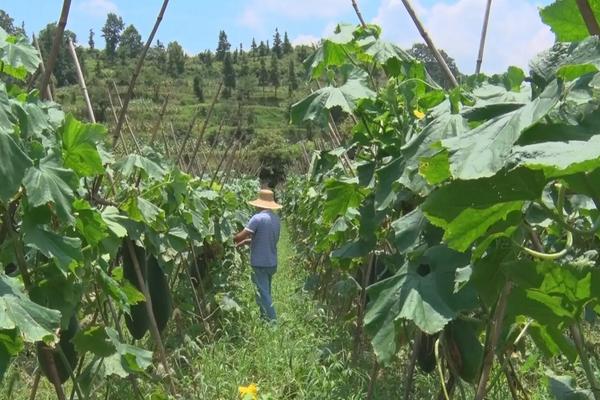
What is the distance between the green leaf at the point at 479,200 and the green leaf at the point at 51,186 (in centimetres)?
107

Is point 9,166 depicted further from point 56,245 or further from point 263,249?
point 263,249

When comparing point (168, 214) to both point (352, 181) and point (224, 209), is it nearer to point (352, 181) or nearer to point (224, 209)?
point (352, 181)

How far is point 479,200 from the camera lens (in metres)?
0.88

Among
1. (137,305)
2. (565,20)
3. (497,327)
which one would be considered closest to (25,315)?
(497,327)

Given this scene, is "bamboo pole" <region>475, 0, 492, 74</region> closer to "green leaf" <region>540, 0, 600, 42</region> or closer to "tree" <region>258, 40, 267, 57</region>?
"green leaf" <region>540, 0, 600, 42</region>

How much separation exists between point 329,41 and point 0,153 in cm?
108

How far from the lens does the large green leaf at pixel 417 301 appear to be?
150 centimetres

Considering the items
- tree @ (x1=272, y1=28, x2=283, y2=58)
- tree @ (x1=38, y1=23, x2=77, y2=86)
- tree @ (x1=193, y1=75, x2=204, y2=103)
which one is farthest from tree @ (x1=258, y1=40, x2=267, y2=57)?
tree @ (x1=38, y1=23, x2=77, y2=86)

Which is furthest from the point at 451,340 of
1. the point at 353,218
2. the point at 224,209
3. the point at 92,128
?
the point at 224,209

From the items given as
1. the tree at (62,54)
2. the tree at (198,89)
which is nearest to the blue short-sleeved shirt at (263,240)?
the tree at (62,54)

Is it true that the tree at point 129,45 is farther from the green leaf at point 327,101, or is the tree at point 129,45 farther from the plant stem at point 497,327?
the plant stem at point 497,327

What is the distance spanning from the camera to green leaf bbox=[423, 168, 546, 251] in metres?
0.86

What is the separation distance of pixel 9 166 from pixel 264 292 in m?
4.51

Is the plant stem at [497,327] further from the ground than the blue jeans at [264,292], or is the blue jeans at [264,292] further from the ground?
the plant stem at [497,327]
